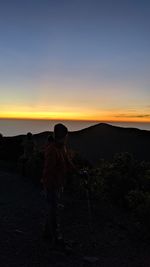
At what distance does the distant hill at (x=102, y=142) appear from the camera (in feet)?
62.3

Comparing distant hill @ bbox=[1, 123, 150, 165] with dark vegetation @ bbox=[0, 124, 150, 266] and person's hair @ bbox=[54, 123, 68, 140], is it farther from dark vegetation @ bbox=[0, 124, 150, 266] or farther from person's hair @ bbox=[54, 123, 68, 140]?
person's hair @ bbox=[54, 123, 68, 140]

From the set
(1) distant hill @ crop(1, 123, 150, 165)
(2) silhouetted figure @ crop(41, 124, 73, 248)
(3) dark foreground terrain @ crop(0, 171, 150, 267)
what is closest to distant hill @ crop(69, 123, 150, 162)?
(1) distant hill @ crop(1, 123, 150, 165)

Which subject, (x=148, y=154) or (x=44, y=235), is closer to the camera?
(x=44, y=235)

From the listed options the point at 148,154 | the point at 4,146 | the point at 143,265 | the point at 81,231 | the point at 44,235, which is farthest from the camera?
the point at 4,146

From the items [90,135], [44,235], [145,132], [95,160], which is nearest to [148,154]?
[95,160]

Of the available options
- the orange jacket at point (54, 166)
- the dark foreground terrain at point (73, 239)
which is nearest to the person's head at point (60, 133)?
the orange jacket at point (54, 166)

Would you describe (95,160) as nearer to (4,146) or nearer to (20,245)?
(4,146)

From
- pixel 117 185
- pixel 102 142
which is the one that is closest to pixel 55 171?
pixel 117 185

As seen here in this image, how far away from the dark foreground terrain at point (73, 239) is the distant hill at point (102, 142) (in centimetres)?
803

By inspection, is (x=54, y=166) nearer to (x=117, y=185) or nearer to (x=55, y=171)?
(x=55, y=171)

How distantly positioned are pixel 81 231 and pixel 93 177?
3.48m

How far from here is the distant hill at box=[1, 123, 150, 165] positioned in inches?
747

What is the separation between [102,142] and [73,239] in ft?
41.9

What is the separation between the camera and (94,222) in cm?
899
